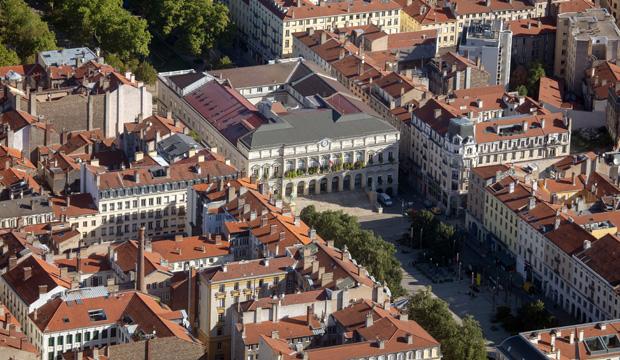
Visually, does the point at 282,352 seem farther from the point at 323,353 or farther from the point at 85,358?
the point at 85,358

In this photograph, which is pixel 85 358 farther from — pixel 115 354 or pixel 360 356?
pixel 360 356

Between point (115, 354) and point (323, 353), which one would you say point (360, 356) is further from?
point (115, 354)

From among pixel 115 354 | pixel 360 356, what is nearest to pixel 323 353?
pixel 360 356

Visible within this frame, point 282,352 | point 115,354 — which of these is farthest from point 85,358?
point 282,352

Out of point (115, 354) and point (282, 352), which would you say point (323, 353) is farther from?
point (115, 354)

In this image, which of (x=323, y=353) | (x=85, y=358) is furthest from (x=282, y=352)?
(x=85, y=358)
